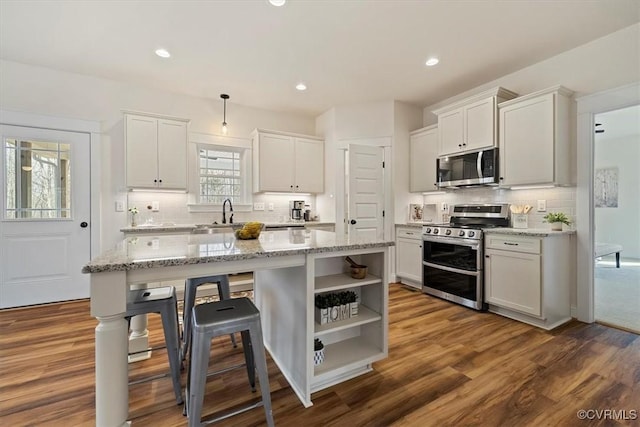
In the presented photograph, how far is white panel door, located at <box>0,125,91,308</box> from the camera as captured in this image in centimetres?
325

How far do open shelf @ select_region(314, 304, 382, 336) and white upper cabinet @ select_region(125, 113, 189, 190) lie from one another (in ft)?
10.1

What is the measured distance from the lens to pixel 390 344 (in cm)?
238

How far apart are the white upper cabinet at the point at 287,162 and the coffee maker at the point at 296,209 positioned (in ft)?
0.79

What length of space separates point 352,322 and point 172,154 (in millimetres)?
3349

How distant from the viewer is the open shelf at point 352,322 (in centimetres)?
175

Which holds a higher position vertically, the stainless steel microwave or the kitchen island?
the stainless steel microwave

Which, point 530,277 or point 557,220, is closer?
point 530,277

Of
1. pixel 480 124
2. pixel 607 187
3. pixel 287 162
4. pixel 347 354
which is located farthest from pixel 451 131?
pixel 607 187

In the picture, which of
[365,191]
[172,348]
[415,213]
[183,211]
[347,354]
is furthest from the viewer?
[415,213]

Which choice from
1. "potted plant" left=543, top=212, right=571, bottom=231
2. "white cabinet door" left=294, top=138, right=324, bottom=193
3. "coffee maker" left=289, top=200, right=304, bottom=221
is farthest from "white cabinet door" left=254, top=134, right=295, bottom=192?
"potted plant" left=543, top=212, right=571, bottom=231

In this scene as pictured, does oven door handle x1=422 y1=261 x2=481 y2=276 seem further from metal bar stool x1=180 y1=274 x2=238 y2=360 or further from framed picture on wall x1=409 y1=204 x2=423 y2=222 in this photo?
metal bar stool x1=180 y1=274 x2=238 y2=360

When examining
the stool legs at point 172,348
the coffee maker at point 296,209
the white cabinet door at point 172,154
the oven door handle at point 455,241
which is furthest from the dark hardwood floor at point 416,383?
the coffee maker at point 296,209

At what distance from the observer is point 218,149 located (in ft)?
14.7

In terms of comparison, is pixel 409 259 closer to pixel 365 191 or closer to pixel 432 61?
pixel 365 191
